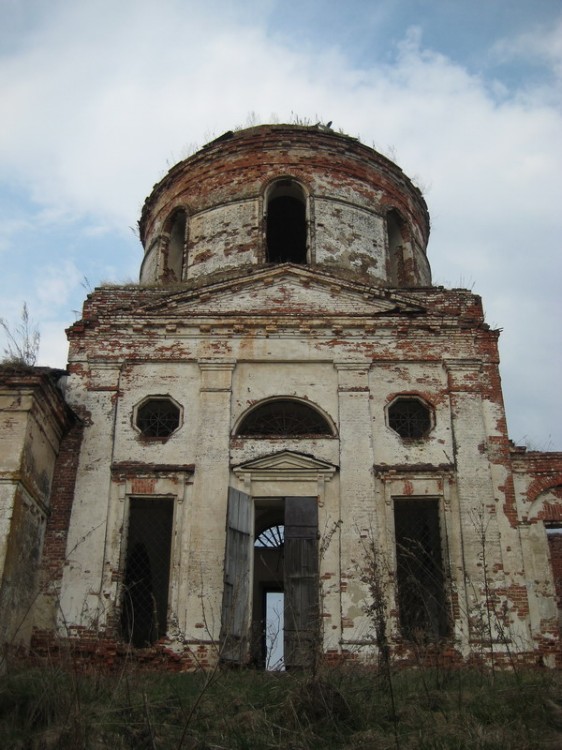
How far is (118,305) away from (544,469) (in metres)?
7.37

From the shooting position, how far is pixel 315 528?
38.3 feet

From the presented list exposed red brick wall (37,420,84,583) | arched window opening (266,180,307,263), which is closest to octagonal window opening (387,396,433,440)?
exposed red brick wall (37,420,84,583)

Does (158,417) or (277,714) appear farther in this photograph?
(158,417)

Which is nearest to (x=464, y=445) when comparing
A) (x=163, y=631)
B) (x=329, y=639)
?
(x=329, y=639)

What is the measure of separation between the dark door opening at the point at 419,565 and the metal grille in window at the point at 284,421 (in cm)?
173

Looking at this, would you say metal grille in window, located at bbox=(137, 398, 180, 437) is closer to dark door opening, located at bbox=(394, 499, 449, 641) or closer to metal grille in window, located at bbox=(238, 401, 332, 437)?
metal grille in window, located at bbox=(238, 401, 332, 437)

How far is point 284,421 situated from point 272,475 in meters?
1.06

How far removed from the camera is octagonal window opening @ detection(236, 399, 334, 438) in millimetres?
12570

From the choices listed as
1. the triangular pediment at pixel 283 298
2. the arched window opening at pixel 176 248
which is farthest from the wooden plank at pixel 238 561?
the arched window opening at pixel 176 248

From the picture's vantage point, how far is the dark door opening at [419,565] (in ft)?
37.6

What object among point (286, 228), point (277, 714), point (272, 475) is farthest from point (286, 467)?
Result: point (286, 228)

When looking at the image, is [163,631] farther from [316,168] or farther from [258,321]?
[316,168]

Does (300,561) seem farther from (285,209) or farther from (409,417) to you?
(285,209)

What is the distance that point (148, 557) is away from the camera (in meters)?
12.5
